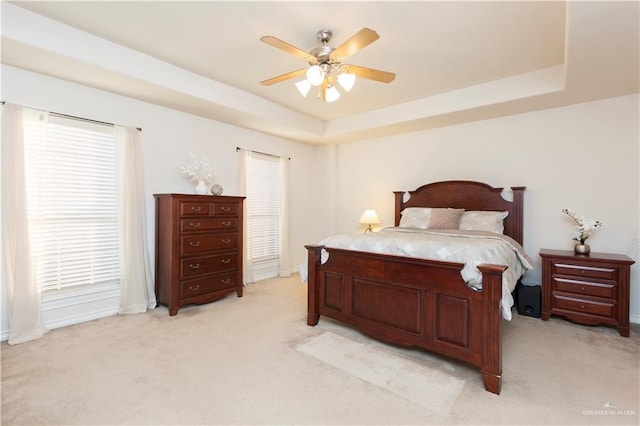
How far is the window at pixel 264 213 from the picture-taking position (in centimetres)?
495

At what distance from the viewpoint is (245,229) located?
482 centimetres

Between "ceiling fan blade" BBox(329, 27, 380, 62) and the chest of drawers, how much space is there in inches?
90.4

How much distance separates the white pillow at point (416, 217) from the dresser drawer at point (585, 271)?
1.47 metres

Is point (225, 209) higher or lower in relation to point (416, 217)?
higher

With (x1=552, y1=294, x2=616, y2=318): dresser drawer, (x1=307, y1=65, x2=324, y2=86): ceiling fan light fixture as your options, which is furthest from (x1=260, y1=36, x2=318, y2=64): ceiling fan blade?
(x1=552, y1=294, x2=616, y2=318): dresser drawer

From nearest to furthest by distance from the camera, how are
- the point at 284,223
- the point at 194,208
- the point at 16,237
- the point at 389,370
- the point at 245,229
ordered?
the point at 389,370, the point at 16,237, the point at 194,208, the point at 245,229, the point at 284,223

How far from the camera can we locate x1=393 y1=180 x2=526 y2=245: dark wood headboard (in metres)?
3.94

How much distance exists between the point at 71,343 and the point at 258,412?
202cm

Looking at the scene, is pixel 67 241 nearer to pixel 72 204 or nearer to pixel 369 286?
pixel 72 204

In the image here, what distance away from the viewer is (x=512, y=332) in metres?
3.00

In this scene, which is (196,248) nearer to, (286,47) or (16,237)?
(16,237)

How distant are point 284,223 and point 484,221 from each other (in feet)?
10.1

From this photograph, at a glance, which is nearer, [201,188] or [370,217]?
[201,188]

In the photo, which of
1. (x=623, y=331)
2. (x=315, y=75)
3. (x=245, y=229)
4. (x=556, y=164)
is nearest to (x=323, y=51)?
(x=315, y=75)
